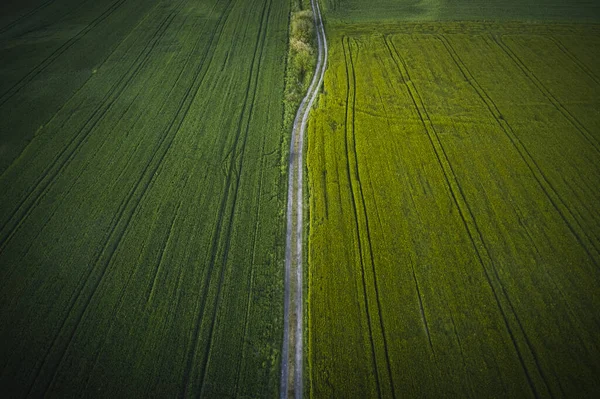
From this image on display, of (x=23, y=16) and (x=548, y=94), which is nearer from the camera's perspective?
(x=548, y=94)

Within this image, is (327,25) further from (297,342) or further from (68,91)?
(297,342)

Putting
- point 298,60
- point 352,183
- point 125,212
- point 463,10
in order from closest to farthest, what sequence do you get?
point 125,212
point 352,183
point 298,60
point 463,10

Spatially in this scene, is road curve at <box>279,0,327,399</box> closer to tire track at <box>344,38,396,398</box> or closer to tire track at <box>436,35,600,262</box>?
tire track at <box>344,38,396,398</box>

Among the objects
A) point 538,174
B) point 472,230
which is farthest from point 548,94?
point 472,230

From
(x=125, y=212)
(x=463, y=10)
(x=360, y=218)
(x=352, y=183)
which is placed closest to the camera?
(x=360, y=218)

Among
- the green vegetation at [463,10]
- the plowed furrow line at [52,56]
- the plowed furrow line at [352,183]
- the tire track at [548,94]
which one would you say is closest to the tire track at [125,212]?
the plowed furrow line at [352,183]

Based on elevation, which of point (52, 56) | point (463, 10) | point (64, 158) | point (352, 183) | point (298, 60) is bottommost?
point (352, 183)

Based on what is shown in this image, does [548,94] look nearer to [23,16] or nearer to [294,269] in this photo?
[294,269]
